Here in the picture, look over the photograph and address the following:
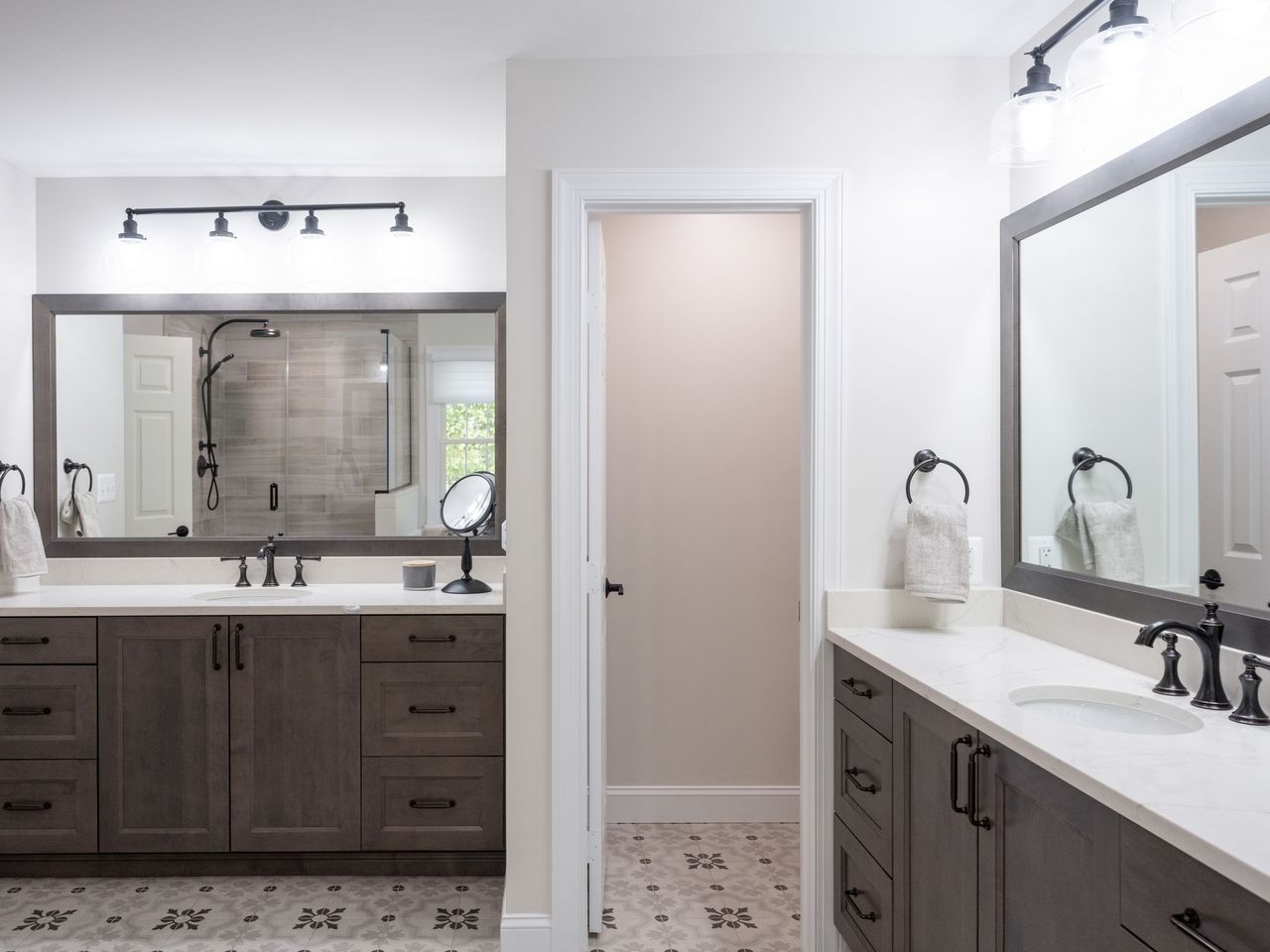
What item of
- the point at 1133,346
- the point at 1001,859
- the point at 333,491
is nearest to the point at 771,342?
the point at 1133,346

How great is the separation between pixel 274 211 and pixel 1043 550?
287 centimetres

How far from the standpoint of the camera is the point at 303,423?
318cm

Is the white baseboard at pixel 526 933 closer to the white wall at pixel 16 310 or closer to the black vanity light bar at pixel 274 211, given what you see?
the black vanity light bar at pixel 274 211

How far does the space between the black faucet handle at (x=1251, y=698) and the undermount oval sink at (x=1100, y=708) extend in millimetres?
92

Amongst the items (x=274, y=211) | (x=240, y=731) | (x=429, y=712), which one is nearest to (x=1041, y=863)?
(x=429, y=712)

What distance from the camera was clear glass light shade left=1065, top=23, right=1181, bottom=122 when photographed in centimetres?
152

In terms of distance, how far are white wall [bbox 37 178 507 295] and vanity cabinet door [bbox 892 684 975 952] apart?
2256 mm

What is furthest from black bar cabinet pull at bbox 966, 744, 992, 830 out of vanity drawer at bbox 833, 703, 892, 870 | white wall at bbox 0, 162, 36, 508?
white wall at bbox 0, 162, 36, 508

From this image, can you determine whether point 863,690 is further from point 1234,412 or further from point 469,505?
point 469,505

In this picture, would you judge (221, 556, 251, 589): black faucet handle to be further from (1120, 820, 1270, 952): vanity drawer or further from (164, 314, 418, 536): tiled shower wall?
(1120, 820, 1270, 952): vanity drawer

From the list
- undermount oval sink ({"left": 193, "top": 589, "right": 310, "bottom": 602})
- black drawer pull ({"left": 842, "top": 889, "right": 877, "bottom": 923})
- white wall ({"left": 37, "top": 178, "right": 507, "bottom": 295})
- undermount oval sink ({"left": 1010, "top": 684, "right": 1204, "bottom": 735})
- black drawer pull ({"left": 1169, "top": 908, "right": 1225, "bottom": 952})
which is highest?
white wall ({"left": 37, "top": 178, "right": 507, "bottom": 295})

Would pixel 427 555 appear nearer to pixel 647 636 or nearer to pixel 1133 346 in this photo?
pixel 647 636

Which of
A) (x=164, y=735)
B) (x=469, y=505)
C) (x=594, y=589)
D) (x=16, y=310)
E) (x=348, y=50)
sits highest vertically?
(x=348, y=50)

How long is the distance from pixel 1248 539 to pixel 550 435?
1530mm
